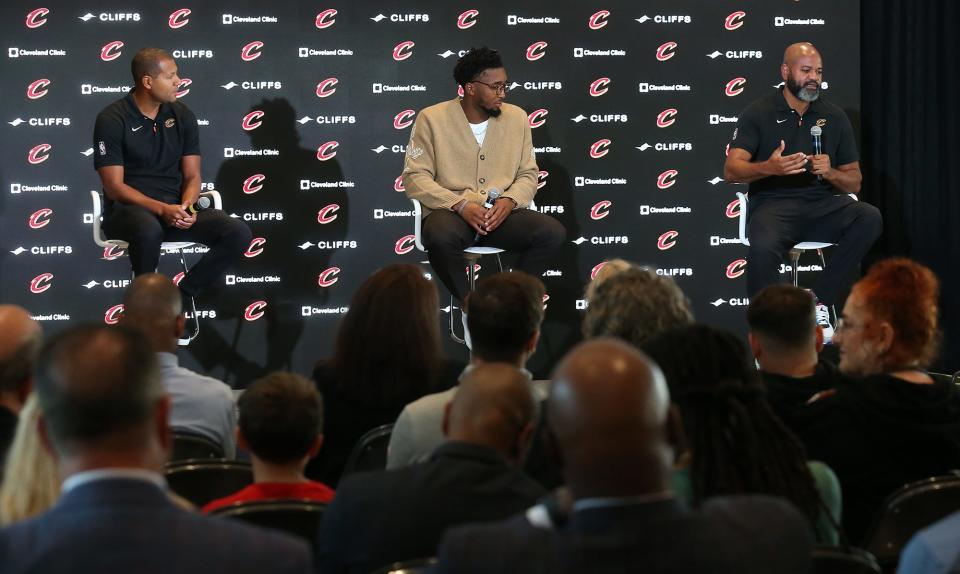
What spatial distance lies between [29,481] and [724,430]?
114 cm

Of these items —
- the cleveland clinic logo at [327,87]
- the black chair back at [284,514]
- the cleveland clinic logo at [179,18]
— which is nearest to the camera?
the black chair back at [284,514]

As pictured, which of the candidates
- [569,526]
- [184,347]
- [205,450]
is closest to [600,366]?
[569,526]

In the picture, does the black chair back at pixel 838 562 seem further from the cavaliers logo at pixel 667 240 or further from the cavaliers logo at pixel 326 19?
the cavaliers logo at pixel 326 19

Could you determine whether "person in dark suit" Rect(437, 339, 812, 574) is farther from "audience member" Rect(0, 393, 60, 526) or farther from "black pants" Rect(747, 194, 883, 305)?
"black pants" Rect(747, 194, 883, 305)

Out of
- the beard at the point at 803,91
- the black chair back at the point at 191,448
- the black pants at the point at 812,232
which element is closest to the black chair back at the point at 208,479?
the black chair back at the point at 191,448

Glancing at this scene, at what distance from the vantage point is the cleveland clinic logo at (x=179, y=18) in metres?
6.80

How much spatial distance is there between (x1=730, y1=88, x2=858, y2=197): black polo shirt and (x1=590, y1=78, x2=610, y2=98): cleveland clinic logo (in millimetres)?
1117

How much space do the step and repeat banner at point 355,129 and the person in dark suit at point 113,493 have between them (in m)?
5.40

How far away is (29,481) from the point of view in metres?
1.75

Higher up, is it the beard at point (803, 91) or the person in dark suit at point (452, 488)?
the beard at point (803, 91)

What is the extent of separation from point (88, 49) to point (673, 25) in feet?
11.8

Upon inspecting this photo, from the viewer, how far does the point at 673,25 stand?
7230 mm

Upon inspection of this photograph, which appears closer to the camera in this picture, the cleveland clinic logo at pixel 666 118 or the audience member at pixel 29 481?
the audience member at pixel 29 481

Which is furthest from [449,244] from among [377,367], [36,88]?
[36,88]
